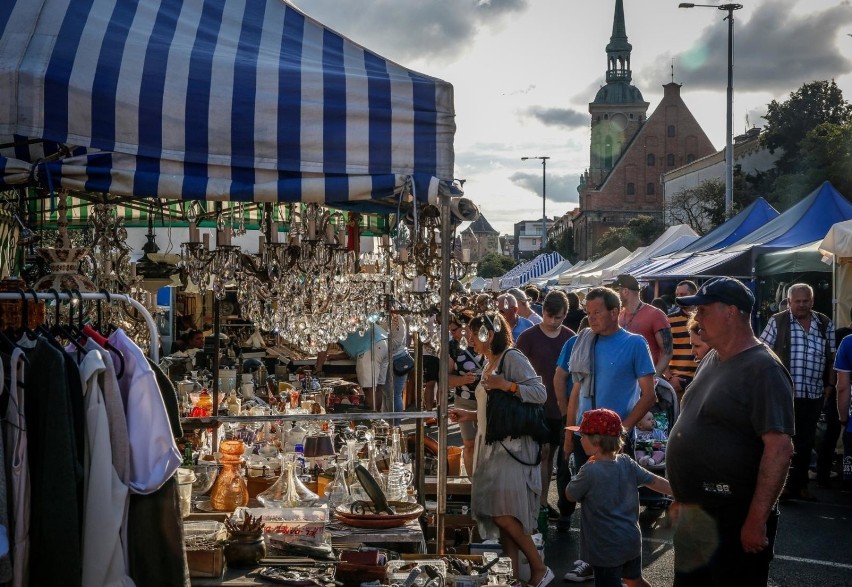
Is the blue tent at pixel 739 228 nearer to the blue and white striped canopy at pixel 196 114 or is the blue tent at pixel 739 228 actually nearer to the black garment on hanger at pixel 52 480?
the blue and white striped canopy at pixel 196 114

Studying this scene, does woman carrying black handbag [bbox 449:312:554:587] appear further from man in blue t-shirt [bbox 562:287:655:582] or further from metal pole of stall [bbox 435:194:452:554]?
metal pole of stall [bbox 435:194:452:554]

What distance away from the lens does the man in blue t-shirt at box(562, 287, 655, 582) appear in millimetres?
6043

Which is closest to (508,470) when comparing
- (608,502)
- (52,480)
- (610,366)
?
(608,502)

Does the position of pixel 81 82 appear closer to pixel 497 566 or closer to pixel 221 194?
pixel 221 194

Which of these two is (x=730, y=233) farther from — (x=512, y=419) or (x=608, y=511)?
(x=608, y=511)

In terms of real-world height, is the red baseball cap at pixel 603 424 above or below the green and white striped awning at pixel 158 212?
below

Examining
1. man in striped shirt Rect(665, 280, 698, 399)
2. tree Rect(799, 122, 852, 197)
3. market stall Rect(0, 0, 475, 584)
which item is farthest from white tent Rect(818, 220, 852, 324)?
tree Rect(799, 122, 852, 197)

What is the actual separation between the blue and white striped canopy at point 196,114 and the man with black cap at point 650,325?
16.3 ft

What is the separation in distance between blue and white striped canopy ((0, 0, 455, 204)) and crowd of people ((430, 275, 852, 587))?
1.57m

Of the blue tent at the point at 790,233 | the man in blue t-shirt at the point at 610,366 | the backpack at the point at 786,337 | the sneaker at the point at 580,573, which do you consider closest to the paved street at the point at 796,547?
the sneaker at the point at 580,573

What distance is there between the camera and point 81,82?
3.26m

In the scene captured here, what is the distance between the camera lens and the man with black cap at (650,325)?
26.1 ft

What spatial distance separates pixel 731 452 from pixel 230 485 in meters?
2.52

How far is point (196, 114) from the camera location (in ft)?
10.9
